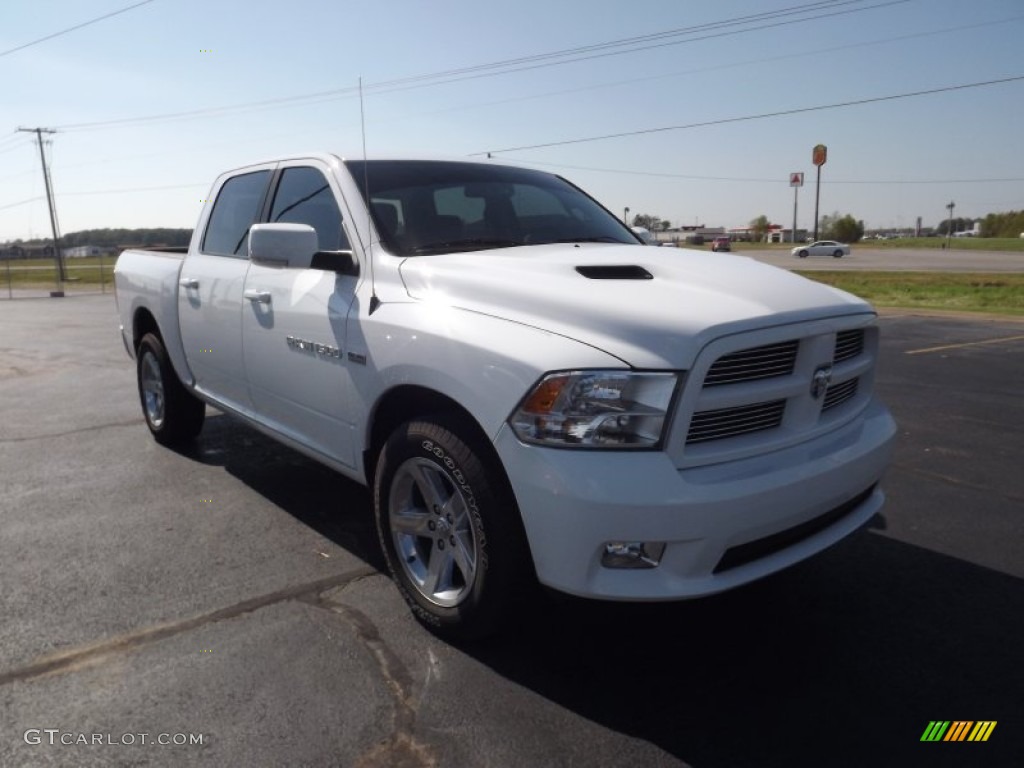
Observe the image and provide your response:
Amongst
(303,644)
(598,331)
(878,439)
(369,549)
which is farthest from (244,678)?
(878,439)

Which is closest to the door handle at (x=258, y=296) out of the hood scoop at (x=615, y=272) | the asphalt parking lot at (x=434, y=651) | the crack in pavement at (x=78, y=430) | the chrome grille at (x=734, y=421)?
the asphalt parking lot at (x=434, y=651)

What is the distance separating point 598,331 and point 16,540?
3.33 metres

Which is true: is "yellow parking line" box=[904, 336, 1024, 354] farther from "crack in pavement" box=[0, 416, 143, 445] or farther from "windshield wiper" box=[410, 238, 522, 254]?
"crack in pavement" box=[0, 416, 143, 445]

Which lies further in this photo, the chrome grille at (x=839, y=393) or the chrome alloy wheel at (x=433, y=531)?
the chrome grille at (x=839, y=393)

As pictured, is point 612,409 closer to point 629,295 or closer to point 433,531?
point 629,295

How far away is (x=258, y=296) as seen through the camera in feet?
13.2

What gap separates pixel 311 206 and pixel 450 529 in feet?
6.53

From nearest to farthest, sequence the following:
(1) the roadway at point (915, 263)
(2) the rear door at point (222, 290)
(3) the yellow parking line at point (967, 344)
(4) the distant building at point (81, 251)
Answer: (2) the rear door at point (222, 290) → (3) the yellow parking line at point (967, 344) → (1) the roadway at point (915, 263) → (4) the distant building at point (81, 251)

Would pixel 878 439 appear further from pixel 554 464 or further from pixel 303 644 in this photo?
pixel 303 644

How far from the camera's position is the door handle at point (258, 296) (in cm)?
396

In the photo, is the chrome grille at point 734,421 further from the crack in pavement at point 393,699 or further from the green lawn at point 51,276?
the green lawn at point 51,276

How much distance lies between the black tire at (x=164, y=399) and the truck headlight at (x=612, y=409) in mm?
3860

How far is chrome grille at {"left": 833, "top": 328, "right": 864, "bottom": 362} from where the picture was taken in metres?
2.98

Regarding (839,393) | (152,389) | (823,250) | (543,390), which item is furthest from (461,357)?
(823,250)
